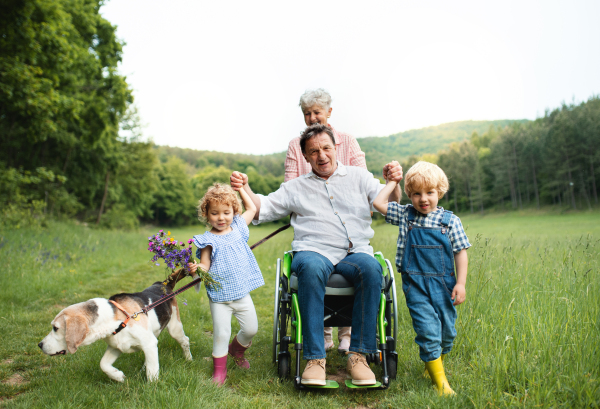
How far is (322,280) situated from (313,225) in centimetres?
57

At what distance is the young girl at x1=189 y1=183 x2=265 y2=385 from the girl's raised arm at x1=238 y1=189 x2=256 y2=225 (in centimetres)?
18

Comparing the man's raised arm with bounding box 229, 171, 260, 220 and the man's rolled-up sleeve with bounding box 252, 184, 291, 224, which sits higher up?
the man's raised arm with bounding box 229, 171, 260, 220

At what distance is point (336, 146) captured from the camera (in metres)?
3.71

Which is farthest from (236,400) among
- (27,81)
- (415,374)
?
(27,81)

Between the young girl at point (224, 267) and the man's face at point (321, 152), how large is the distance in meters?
0.70

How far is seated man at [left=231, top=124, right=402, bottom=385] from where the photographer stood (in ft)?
8.55

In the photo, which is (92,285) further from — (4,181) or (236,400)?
(4,181)

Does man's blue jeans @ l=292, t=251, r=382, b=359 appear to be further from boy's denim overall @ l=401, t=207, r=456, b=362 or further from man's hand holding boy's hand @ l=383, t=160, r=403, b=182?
man's hand holding boy's hand @ l=383, t=160, r=403, b=182

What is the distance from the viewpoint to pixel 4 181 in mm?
A: 10242

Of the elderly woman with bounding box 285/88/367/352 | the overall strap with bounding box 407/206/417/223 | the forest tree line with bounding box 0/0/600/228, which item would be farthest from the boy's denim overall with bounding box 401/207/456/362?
the forest tree line with bounding box 0/0/600/228

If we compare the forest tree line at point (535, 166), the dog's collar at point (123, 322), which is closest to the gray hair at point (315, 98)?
the dog's collar at point (123, 322)

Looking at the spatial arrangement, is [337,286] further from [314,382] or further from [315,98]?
[315,98]

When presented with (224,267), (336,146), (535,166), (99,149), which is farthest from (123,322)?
(535,166)

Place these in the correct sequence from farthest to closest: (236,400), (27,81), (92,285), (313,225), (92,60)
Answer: (92,60)
(27,81)
(92,285)
(313,225)
(236,400)
